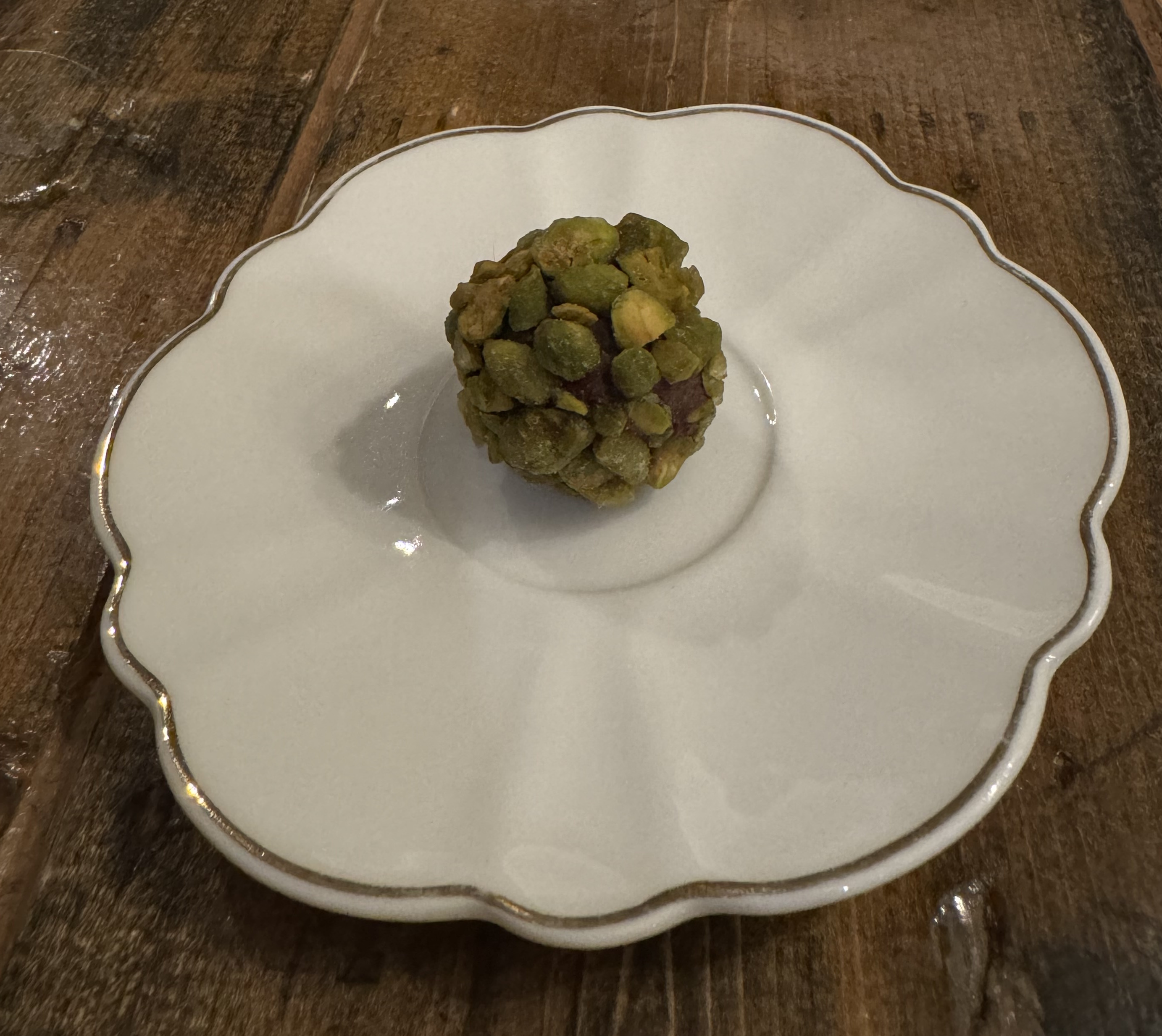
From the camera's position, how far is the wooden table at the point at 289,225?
0.97 meters

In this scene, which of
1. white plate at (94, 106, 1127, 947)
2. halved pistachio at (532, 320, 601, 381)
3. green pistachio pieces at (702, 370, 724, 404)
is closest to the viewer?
white plate at (94, 106, 1127, 947)

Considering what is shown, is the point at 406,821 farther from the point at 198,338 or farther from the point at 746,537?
the point at 198,338

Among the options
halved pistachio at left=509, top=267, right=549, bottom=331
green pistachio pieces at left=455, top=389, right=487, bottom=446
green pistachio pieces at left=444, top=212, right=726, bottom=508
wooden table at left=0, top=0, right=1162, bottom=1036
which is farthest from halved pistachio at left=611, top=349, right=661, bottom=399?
wooden table at left=0, top=0, right=1162, bottom=1036

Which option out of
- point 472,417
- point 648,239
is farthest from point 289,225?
point 648,239

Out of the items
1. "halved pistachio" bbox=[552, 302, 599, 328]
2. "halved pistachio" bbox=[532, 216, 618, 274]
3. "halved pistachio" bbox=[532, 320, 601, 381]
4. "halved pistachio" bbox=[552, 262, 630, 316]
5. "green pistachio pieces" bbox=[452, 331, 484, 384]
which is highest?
"halved pistachio" bbox=[532, 216, 618, 274]

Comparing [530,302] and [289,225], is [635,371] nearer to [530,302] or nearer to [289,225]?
[530,302]

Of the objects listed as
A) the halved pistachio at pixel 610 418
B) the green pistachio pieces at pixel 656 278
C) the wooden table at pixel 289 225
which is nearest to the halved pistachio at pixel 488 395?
the halved pistachio at pixel 610 418

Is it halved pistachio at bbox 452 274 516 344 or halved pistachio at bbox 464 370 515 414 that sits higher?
halved pistachio at bbox 452 274 516 344

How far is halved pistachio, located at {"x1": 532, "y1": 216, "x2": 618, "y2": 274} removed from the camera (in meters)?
1.06

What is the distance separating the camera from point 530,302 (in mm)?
1042

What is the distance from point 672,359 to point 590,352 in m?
0.11

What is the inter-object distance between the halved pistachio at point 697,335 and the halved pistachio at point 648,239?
8cm

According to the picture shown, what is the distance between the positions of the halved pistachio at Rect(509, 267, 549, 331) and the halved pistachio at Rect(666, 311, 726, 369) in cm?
16

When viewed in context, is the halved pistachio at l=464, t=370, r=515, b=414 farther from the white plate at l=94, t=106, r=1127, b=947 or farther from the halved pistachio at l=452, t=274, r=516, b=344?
the white plate at l=94, t=106, r=1127, b=947
